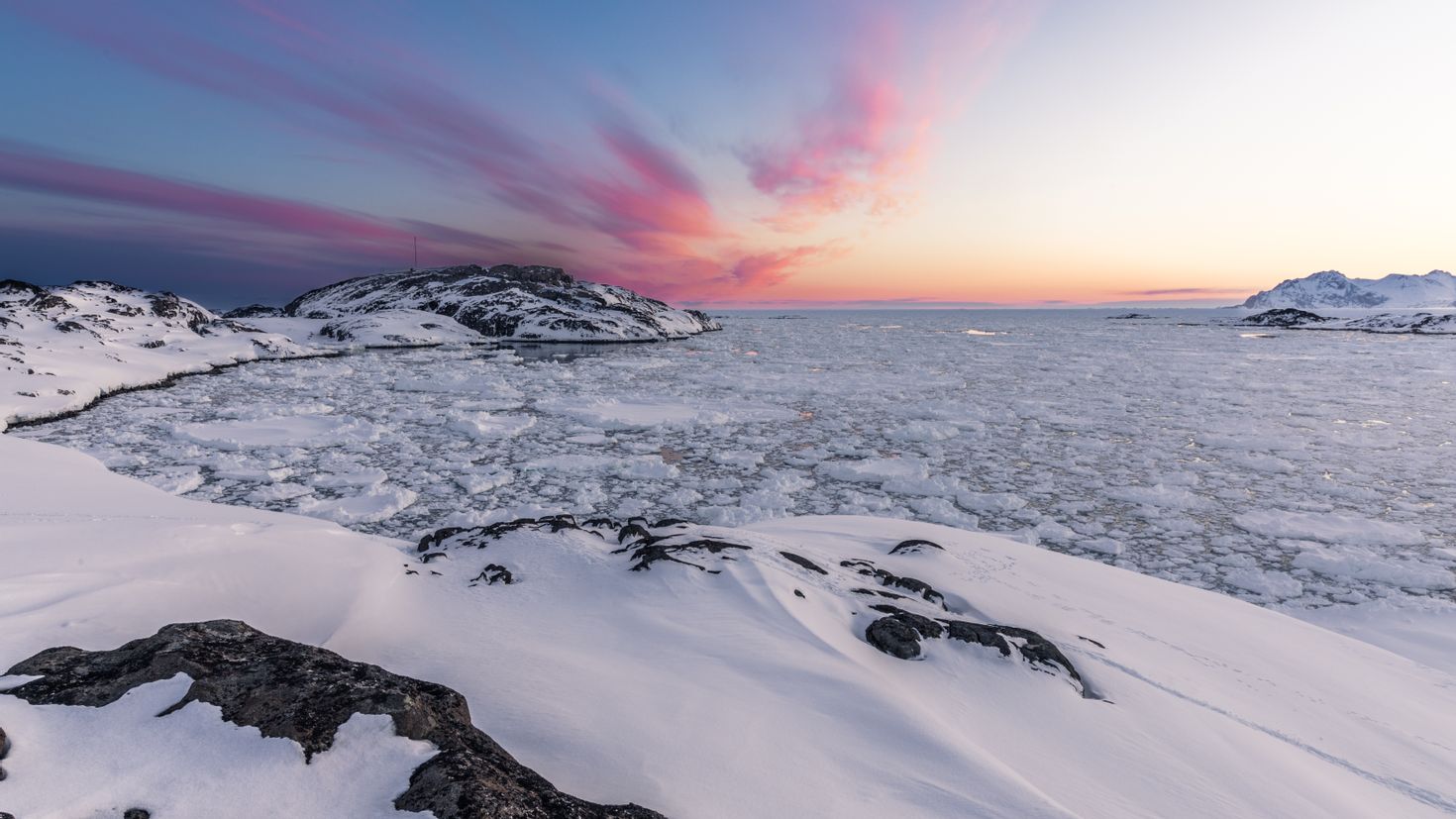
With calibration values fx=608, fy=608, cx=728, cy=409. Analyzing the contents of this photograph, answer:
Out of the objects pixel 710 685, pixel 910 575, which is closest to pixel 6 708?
pixel 710 685

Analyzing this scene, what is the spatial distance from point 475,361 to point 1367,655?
30.4m

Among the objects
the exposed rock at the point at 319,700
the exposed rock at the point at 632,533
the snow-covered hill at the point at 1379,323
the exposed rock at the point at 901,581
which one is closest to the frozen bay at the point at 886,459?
the exposed rock at the point at 632,533

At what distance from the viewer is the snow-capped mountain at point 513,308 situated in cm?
5256

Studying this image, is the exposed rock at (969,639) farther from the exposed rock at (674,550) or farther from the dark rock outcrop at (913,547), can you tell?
the dark rock outcrop at (913,547)

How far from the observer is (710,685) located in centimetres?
291

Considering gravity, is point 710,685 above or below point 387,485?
above

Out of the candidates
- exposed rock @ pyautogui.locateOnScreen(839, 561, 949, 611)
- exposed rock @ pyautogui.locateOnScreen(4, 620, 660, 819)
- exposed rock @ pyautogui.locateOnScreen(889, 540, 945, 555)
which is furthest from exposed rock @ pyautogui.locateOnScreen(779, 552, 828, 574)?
exposed rock @ pyautogui.locateOnScreen(4, 620, 660, 819)

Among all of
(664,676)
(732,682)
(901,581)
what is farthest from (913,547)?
(664,676)

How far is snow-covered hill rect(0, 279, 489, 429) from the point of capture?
14.3m

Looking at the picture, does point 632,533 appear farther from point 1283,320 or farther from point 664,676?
point 1283,320

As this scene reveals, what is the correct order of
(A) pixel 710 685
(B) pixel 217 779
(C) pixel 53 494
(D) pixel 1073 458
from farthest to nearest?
1. (D) pixel 1073 458
2. (C) pixel 53 494
3. (A) pixel 710 685
4. (B) pixel 217 779

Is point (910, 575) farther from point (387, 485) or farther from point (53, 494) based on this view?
point (53, 494)

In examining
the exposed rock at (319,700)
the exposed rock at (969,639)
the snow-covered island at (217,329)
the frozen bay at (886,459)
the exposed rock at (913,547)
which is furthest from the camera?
the snow-covered island at (217,329)

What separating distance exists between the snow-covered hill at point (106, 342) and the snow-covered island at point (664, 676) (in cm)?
1037
